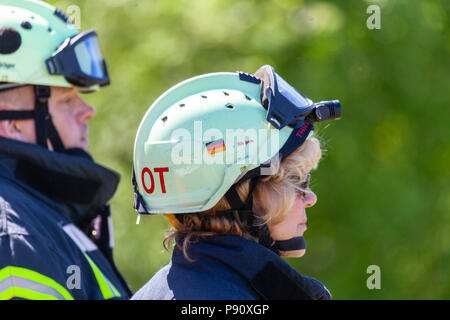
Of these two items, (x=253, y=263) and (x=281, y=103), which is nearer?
(x=253, y=263)

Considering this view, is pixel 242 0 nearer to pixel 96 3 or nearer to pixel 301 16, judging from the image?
pixel 301 16

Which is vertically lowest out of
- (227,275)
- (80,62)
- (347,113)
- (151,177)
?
(227,275)

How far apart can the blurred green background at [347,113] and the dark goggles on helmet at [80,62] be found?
4.55 metres

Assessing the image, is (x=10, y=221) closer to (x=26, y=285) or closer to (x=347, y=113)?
(x=26, y=285)

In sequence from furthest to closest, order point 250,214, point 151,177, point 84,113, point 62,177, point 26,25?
point 84,113 → point 26,25 → point 62,177 → point 151,177 → point 250,214

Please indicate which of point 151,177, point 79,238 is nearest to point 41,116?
point 79,238

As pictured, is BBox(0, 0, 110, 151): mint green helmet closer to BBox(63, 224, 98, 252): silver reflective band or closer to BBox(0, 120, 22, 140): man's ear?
BBox(0, 120, 22, 140): man's ear

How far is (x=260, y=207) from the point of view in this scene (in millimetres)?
2891

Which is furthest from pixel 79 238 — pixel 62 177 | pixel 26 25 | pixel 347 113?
pixel 347 113

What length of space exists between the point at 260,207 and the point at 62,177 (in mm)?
1654

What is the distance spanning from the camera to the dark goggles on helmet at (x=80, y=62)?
434cm

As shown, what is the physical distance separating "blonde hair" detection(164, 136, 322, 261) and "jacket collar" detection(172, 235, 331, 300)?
0.23 feet

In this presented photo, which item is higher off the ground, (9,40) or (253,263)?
(9,40)

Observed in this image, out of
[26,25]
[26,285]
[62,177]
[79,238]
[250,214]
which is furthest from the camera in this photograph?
[26,25]
